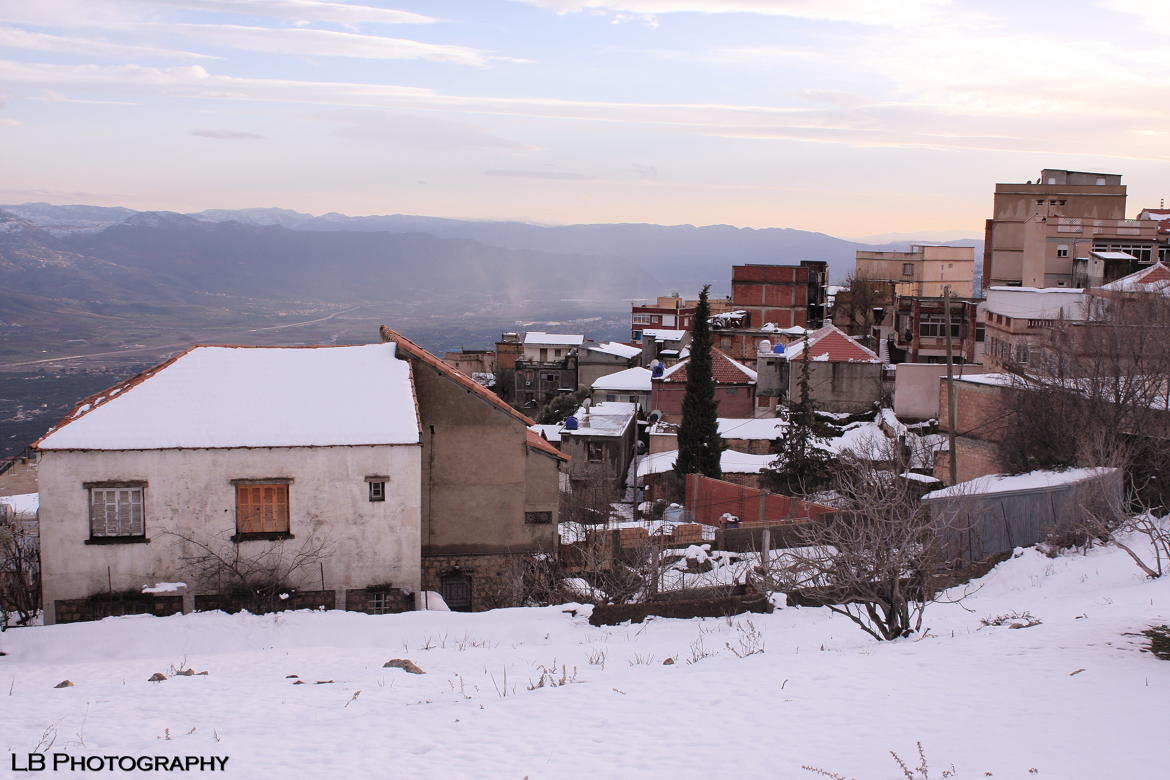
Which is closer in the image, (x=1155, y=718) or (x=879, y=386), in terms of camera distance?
(x=1155, y=718)

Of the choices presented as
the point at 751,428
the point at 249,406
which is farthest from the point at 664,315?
the point at 249,406

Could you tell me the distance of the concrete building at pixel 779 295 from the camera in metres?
77.8

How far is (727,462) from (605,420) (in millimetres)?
7988

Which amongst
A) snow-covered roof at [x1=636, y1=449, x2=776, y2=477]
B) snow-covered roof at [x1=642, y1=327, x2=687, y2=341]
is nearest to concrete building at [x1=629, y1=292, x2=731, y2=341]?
snow-covered roof at [x1=642, y1=327, x2=687, y2=341]

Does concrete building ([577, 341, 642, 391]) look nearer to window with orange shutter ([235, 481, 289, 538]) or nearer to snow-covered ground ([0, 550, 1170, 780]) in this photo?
window with orange shutter ([235, 481, 289, 538])

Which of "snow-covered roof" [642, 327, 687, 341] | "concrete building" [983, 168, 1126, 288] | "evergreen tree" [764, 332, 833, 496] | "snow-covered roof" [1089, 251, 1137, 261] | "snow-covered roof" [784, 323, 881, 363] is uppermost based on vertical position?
"concrete building" [983, 168, 1126, 288]

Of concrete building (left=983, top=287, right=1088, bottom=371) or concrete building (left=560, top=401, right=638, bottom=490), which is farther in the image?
concrete building (left=560, top=401, right=638, bottom=490)

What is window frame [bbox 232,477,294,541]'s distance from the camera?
59.5 ft

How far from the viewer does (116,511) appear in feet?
58.5

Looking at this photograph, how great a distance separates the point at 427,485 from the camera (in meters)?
21.2

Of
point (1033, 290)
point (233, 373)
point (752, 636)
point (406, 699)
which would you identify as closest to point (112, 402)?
point (233, 373)

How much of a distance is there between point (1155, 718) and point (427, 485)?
586 inches

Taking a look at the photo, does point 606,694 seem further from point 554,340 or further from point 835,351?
point 554,340

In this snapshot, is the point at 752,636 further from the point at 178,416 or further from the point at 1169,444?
the point at 1169,444
